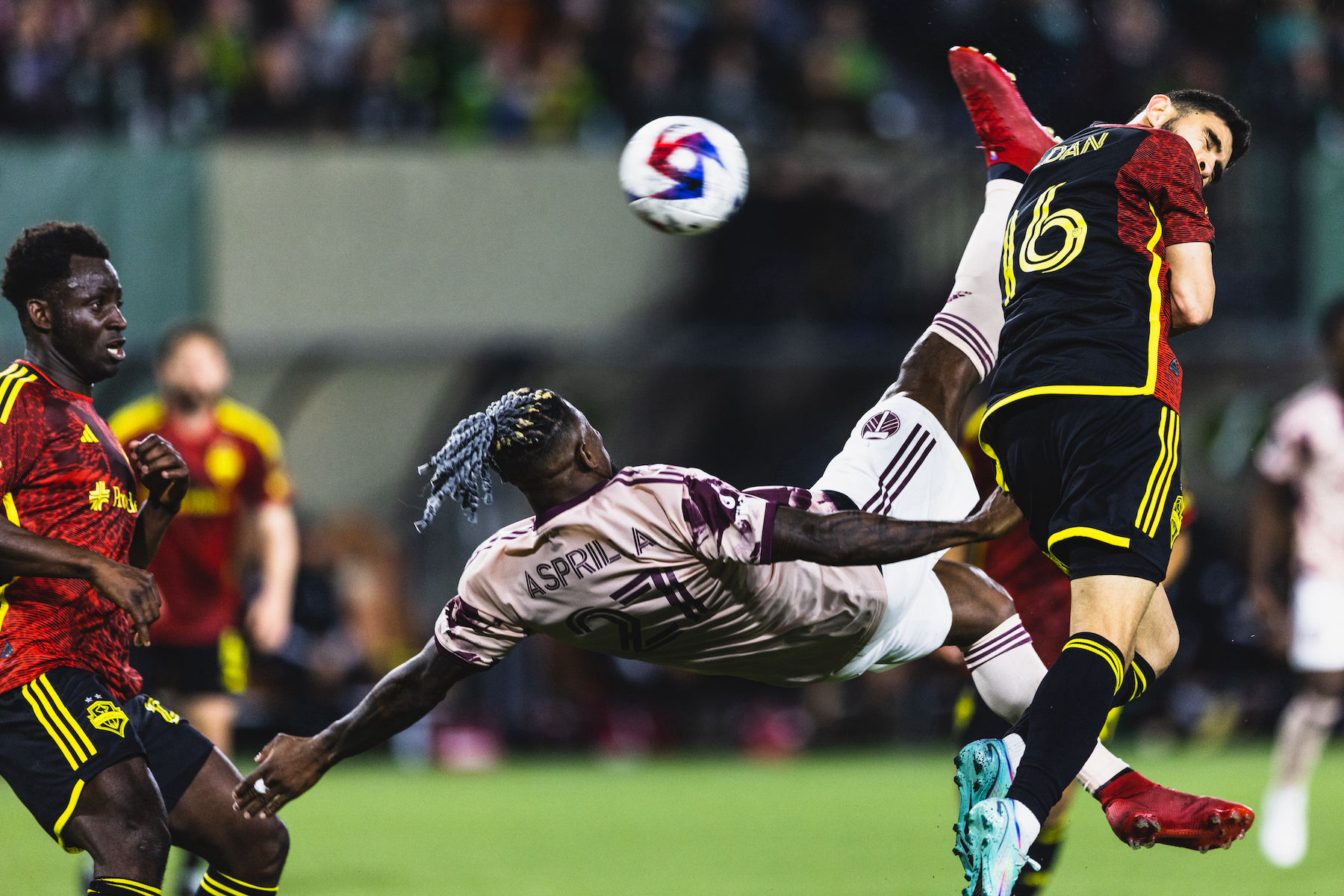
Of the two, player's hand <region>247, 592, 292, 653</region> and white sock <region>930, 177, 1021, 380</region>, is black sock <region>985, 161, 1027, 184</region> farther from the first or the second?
player's hand <region>247, 592, 292, 653</region>

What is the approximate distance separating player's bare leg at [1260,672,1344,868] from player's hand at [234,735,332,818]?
5.43 meters

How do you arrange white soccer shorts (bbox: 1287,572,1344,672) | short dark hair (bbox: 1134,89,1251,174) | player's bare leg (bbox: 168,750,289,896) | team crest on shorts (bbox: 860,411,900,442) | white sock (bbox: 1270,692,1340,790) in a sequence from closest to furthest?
player's bare leg (bbox: 168,750,289,896)
short dark hair (bbox: 1134,89,1251,174)
team crest on shorts (bbox: 860,411,900,442)
white sock (bbox: 1270,692,1340,790)
white soccer shorts (bbox: 1287,572,1344,672)

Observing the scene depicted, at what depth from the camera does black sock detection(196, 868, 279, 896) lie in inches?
207

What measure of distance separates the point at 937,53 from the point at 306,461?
669 centimetres

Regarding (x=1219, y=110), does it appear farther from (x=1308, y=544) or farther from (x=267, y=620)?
(x=1308, y=544)

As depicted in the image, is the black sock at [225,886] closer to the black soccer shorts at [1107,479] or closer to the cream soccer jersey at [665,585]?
the cream soccer jersey at [665,585]

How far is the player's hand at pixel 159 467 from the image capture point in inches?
208

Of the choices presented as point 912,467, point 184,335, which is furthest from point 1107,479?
point 184,335

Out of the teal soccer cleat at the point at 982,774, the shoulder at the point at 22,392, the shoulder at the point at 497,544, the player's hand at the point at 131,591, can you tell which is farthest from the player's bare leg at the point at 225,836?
the teal soccer cleat at the point at 982,774

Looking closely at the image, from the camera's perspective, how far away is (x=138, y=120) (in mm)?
14234

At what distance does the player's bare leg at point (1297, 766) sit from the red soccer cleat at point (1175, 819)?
13.8 feet

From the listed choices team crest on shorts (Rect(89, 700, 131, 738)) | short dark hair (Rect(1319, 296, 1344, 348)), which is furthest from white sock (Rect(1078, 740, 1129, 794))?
short dark hair (Rect(1319, 296, 1344, 348))

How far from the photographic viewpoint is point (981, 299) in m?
6.14

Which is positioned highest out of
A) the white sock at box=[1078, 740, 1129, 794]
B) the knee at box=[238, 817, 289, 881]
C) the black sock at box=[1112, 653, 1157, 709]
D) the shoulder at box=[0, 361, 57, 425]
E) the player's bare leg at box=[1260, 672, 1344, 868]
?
the shoulder at box=[0, 361, 57, 425]
